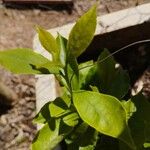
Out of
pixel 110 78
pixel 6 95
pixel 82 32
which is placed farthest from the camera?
pixel 6 95

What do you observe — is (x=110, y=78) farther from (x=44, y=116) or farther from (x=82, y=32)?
(x=82, y=32)

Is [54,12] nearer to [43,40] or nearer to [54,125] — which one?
[54,125]

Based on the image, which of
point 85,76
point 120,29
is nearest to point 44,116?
point 85,76

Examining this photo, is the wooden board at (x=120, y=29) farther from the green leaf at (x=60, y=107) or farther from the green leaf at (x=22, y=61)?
the green leaf at (x=22, y=61)

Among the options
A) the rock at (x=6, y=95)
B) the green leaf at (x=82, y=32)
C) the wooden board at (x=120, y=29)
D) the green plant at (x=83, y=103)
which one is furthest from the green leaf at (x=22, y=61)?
the rock at (x=6, y=95)

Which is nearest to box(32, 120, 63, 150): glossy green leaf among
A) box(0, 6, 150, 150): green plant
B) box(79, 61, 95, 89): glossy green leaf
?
box(0, 6, 150, 150): green plant

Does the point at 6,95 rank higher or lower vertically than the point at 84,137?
lower
